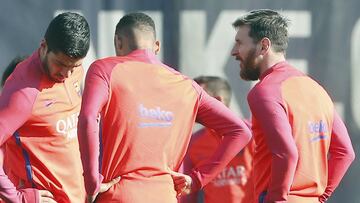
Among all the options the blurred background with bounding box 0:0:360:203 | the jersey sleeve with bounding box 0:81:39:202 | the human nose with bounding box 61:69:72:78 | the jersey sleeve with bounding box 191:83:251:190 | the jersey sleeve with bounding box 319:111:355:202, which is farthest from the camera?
the blurred background with bounding box 0:0:360:203

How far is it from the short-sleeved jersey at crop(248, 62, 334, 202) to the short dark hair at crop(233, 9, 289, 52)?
0.12m

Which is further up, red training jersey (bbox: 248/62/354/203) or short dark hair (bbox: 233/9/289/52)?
short dark hair (bbox: 233/9/289/52)

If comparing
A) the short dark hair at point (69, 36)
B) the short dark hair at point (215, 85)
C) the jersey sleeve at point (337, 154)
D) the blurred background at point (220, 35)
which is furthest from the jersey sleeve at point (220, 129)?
the blurred background at point (220, 35)

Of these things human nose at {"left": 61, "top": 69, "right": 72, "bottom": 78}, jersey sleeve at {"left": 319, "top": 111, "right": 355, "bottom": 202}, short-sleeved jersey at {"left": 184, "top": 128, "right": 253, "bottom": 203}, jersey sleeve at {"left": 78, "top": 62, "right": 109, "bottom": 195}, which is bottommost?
short-sleeved jersey at {"left": 184, "top": 128, "right": 253, "bottom": 203}

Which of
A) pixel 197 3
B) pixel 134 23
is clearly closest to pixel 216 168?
pixel 134 23

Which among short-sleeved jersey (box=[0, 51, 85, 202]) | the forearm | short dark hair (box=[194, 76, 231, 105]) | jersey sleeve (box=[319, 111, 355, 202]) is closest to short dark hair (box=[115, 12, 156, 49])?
short-sleeved jersey (box=[0, 51, 85, 202])

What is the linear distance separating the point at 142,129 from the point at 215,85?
189 centimetres

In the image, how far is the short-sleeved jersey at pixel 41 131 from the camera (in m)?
4.61

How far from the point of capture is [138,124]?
4.60 m

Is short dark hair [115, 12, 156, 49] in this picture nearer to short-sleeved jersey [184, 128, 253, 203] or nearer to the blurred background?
short-sleeved jersey [184, 128, 253, 203]

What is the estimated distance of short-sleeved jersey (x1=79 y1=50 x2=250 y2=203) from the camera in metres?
4.50

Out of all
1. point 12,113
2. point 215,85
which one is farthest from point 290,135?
point 215,85

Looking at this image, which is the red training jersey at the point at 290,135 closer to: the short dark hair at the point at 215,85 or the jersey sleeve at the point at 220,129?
the jersey sleeve at the point at 220,129

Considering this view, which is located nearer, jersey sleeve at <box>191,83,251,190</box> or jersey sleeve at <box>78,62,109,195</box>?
jersey sleeve at <box>78,62,109,195</box>
